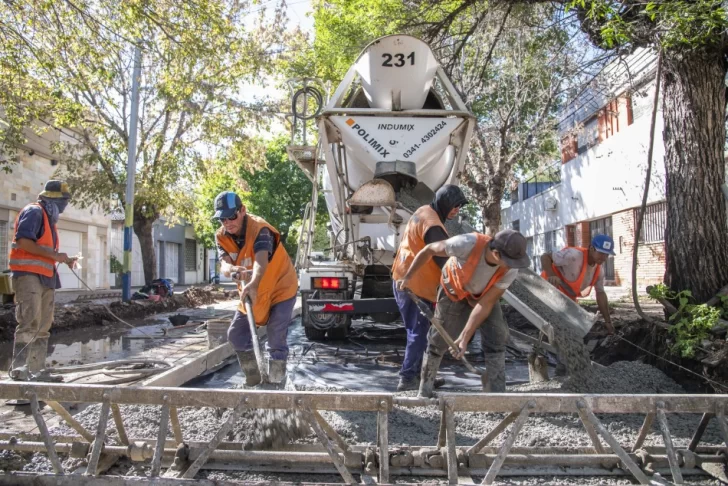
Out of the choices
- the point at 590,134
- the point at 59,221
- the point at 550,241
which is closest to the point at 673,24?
the point at 590,134

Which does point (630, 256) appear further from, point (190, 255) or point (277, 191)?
point (190, 255)

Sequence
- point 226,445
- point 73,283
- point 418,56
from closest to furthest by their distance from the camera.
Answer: point 226,445 → point 418,56 → point 73,283

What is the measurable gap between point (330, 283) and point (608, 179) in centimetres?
1249

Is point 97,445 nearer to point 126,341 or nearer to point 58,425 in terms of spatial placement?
point 58,425

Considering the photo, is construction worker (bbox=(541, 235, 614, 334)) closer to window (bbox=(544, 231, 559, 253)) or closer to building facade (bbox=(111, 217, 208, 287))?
window (bbox=(544, 231, 559, 253))

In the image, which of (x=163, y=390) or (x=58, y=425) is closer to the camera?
(x=163, y=390)

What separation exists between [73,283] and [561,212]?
17518 millimetres

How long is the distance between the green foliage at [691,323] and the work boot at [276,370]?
127 inches

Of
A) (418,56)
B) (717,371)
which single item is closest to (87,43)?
(418,56)

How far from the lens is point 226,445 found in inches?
122

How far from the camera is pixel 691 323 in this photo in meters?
4.84

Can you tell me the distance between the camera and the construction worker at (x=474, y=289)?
3.58 meters

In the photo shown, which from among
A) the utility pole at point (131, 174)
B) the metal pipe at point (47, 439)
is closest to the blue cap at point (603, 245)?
the metal pipe at point (47, 439)

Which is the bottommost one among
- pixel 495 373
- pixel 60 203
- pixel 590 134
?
pixel 495 373
